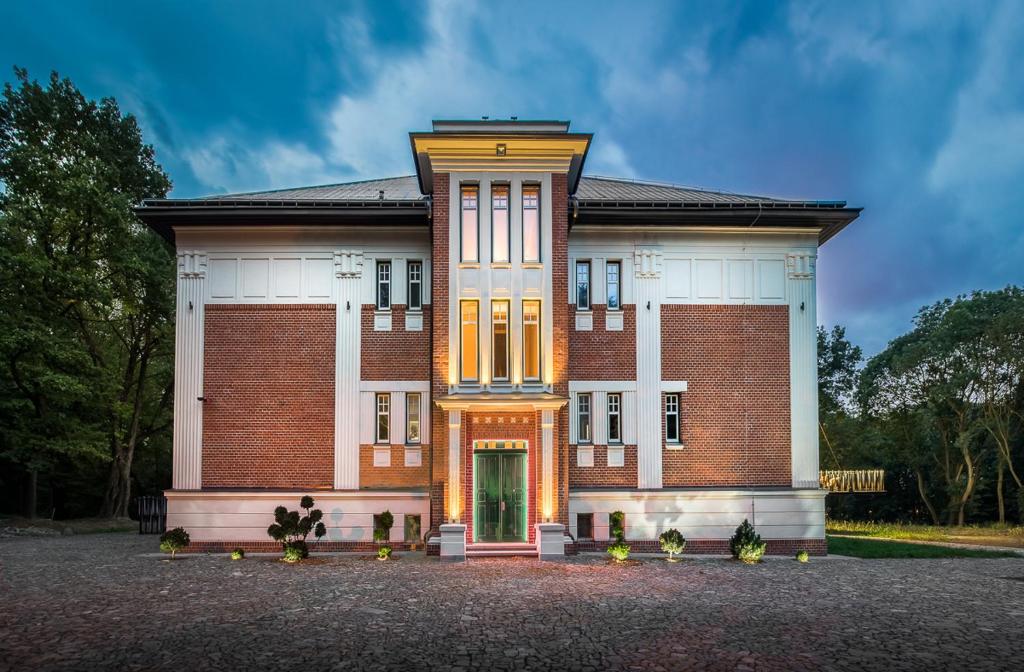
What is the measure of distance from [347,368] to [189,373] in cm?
450

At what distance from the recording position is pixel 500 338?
18.1 metres

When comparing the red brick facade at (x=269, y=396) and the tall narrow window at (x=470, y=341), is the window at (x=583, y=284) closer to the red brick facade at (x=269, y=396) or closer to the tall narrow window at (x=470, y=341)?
the tall narrow window at (x=470, y=341)

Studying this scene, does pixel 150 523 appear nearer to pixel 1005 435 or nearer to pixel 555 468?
pixel 555 468

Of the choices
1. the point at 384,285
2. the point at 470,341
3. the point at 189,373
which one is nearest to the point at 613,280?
the point at 470,341

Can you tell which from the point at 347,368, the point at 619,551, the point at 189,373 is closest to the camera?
the point at 619,551

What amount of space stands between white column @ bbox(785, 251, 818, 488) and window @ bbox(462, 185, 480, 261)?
30.7ft

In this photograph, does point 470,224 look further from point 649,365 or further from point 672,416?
point 672,416

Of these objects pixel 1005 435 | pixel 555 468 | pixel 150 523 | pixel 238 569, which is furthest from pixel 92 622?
pixel 1005 435

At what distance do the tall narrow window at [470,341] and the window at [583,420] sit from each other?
3437 mm

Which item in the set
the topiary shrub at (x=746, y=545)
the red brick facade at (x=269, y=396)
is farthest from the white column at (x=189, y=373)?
the topiary shrub at (x=746, y=545)

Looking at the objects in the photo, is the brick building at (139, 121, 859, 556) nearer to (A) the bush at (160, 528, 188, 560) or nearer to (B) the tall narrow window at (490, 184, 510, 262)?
(B) the tall narrow window at (490, 184, 510, 262)

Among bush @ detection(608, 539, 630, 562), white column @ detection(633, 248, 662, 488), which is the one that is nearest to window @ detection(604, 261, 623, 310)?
white column @ detection(633, 248, 662, 488)

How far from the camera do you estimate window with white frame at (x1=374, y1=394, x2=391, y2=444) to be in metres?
19.2

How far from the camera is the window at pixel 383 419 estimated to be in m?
19.2
